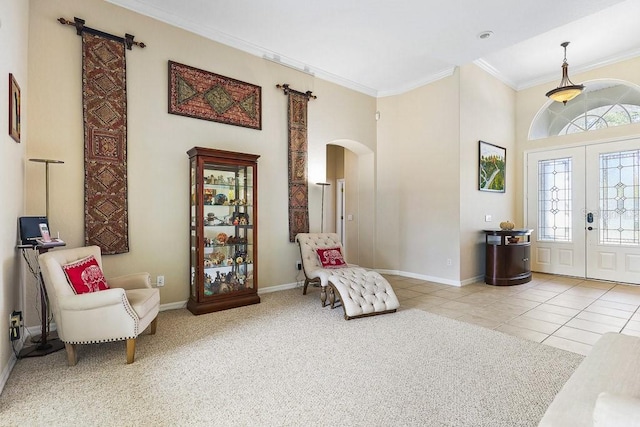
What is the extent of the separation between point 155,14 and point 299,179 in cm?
280

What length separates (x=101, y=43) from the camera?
3.50 meters

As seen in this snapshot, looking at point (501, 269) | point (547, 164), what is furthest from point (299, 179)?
point (547, 164)

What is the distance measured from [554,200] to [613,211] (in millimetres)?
891

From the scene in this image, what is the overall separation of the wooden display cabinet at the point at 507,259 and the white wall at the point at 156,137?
305cm

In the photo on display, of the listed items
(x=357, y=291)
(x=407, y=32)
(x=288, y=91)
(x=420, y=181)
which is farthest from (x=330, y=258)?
(x=407, y=32)

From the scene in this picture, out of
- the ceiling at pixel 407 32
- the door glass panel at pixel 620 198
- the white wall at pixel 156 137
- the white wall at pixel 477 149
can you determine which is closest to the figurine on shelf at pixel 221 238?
the white wall at pixel 156 137

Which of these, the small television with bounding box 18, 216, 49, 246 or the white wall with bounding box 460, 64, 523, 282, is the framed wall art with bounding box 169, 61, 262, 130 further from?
the white wall with bounding box 460, 64, 523, 282

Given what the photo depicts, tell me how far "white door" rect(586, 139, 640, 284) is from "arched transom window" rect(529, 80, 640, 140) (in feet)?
1.45

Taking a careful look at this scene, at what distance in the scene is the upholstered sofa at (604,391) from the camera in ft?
3.09

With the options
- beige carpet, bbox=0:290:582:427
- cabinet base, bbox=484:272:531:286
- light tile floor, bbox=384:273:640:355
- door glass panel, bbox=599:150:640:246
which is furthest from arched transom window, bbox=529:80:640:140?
beige carpet, bbox=0:290:582:427

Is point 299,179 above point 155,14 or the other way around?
the other way around

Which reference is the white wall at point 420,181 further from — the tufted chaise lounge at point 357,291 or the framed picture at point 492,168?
the tufted chaise lounge at point 357,291

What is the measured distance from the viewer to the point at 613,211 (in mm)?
5613

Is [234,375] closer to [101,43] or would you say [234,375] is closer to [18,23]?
[18,23]
